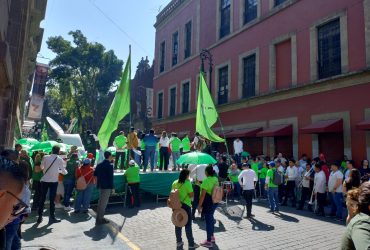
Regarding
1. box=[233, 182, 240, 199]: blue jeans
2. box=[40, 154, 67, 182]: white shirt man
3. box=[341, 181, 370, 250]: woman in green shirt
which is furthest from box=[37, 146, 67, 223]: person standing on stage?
box=[341, 181, 370, 250]: woman in green shirt

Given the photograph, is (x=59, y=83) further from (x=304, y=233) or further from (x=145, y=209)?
(x=304, y=233)

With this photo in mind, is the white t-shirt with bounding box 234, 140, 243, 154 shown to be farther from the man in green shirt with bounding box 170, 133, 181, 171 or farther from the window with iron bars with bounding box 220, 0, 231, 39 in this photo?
the window with iron bars with bounding box 220, 0, 231, 39

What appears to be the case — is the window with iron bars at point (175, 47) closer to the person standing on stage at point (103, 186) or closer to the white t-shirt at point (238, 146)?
the white t-shirt at point (238, 146)

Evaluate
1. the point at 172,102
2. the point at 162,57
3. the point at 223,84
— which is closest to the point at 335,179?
the point at 223,84

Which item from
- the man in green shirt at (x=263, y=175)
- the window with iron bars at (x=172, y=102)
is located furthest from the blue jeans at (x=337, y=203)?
the window with iron bars at (x=172, y=102)

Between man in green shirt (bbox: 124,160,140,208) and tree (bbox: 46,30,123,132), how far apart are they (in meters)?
27.4

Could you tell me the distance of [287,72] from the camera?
680 inches

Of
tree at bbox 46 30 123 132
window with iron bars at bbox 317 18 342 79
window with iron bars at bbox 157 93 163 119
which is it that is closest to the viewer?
window with iron bars at bbox 317 18 342 79

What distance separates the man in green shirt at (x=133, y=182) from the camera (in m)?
11.1

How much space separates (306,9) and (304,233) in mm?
12709

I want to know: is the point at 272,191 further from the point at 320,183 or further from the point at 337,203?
the point at 337,203

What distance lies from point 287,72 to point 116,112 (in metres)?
11.4

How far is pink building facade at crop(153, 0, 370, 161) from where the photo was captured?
13.4 meters

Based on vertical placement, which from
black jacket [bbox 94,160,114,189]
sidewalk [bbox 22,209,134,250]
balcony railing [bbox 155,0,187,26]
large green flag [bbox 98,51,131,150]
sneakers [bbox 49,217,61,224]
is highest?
balcony railing [bbox 155,0,187,26]
